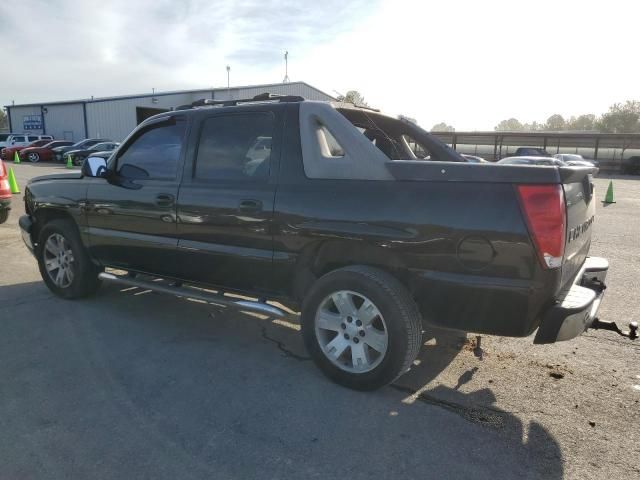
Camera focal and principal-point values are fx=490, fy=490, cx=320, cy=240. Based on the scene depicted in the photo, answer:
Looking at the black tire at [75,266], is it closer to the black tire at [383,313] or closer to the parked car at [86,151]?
the black tire at [383,313]

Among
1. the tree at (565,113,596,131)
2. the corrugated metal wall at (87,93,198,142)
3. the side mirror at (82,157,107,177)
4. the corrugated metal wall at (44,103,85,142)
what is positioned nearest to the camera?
the side mirror at (82,157,107,177)

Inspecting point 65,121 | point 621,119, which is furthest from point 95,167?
point 621,119

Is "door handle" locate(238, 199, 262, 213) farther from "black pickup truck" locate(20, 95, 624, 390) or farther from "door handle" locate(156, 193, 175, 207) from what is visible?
"door handle" locate(156, 193, 175, 207)

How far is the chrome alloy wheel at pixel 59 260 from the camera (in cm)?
507

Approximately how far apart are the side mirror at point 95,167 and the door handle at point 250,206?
5.90 ft

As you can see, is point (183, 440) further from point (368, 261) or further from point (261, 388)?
point (368, 261)

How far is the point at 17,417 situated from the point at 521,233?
3143 millimetres

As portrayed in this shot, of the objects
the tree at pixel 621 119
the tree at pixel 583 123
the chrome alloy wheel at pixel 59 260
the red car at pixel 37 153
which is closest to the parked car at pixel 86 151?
the red car at pixel 37 153

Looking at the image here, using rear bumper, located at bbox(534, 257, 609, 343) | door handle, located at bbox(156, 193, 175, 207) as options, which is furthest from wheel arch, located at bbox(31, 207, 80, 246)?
rear bumper, located at bbox(534, 257, 609, 343)

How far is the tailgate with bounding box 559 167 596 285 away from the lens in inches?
111

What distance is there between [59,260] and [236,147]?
2.62 m

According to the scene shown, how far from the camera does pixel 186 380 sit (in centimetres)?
343

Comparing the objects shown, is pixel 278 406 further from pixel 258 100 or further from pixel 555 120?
pixel 555 120

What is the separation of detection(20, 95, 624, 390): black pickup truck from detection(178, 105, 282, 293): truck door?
12mm
